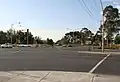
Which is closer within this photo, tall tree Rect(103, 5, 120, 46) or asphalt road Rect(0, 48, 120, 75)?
asphalt road Rect(0, 48, 120, 75)

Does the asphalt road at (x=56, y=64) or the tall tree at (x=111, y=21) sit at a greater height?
the tall tree at (x=111, y=21)

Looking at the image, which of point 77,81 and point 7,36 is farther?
point 7,36

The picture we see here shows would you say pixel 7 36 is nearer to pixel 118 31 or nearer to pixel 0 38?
pixel 0 38

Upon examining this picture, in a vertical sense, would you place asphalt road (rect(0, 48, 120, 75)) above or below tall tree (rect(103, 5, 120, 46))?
below

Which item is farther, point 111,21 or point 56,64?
point 111,21

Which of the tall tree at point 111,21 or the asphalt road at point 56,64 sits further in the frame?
the tall tree at point 111,21

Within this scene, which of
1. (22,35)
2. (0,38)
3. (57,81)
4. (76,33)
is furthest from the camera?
(76,33)

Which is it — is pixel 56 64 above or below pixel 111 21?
below

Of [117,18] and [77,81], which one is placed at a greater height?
[117,18]

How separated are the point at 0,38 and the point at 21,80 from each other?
144459 millimetres

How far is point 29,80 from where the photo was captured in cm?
1247

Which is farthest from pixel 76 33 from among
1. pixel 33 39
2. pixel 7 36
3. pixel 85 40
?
pixel 7 36

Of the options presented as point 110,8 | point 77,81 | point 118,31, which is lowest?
point 77,81

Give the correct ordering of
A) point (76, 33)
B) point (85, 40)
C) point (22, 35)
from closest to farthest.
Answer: point (22, 35)
point (85, 40)
point (76, 33)
